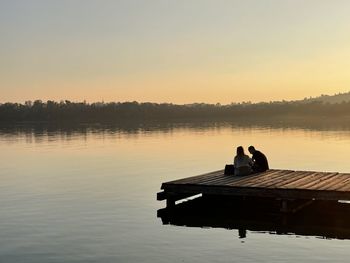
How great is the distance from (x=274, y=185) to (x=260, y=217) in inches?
65.5

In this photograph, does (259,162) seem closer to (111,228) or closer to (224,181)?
(224,181)

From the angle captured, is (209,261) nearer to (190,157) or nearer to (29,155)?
(190,157)

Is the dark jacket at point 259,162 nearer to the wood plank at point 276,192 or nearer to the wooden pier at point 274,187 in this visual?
the wooden pier at point 274,187

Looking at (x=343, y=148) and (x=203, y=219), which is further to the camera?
(x=343, y=148)

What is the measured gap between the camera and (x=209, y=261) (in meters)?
16.2

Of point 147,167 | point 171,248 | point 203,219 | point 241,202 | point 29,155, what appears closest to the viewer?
point 171,248

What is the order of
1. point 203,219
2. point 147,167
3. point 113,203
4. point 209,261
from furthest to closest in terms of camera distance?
point 147,167
point 113,203
point 203,219
point 209,261

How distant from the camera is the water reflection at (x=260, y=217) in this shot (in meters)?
19.7

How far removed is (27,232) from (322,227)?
10.5 meters

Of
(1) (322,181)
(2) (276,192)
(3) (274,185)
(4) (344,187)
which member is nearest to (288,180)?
(1) (322,181)

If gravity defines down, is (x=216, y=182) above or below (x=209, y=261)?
above

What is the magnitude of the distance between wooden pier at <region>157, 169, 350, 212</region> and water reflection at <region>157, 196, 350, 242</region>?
0.51 metres

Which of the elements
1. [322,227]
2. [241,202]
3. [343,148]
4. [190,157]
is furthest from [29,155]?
[322,227]

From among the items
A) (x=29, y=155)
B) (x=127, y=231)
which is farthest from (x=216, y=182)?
(x=29, y=155)
